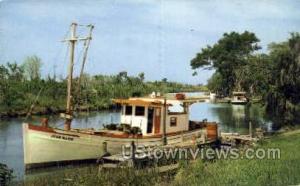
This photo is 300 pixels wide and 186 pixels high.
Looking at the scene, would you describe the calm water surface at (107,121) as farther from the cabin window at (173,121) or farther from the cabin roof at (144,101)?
the cabin roof at (144,101)

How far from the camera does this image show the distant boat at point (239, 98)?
15.9 m

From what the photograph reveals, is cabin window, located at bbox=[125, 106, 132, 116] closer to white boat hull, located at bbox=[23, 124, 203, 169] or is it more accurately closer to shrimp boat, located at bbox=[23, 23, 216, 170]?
shrimp boat, located at bbox=[23, 23, 216, 170]

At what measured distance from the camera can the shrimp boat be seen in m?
11.8

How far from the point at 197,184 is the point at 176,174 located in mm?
987

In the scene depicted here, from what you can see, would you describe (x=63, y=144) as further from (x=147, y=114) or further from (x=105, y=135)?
(x=147, y=114)

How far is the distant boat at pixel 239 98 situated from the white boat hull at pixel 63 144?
430 cm

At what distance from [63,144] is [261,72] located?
708 cm

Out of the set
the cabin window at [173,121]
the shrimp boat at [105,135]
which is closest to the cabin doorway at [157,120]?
the shrimp boat at [105,135]

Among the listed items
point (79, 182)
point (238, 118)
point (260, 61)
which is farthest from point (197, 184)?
point (238, 118)

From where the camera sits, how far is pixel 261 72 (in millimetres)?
16547

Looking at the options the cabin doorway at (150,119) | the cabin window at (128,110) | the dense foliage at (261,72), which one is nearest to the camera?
the cabin doorway at (150,119)

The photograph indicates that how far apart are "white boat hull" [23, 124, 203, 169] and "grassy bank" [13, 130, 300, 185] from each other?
3.28 metres

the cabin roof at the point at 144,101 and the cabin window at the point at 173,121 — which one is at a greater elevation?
the cabin roof at the point at 144,101

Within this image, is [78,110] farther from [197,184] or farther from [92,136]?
[197,184]
